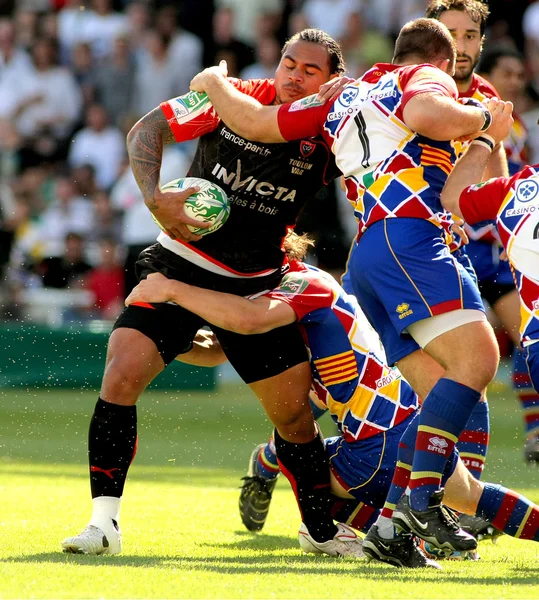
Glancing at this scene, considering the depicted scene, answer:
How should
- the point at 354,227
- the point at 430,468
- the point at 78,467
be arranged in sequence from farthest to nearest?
the point at 354,227
the point at 78,467
the point at 430,468

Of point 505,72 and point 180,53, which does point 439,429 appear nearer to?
point 505,72

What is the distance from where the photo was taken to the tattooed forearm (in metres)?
5.36

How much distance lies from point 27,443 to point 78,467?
3.96 feet

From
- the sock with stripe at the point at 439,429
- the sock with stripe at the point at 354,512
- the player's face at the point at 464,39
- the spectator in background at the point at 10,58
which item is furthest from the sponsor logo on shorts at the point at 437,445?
the spectator in background at the point at 10,58

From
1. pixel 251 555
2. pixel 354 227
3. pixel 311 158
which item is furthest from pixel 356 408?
pixel 354 227

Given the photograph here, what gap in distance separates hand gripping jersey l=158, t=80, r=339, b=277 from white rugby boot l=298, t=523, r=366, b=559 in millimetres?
1221

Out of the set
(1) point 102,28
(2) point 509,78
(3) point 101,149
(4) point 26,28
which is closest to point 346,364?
Result: (2) point 509,78

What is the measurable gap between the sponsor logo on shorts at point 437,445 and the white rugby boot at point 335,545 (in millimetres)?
832

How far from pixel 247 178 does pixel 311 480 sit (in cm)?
139

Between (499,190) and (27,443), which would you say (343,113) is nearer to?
(499,190)

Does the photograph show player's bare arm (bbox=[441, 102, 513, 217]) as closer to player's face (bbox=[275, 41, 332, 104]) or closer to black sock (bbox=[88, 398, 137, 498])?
player's face (bbox=[275, 41, 332, 104])

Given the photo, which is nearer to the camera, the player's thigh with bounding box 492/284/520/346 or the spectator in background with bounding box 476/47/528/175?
the player's thigh with bounding box 492/284/520/346

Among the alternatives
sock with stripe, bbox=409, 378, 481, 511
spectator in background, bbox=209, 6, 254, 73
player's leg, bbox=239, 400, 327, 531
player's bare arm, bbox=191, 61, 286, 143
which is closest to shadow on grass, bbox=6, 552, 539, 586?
sock with stripe, bbox=409, 378, 481, 511

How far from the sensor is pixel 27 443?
848 centimetres
